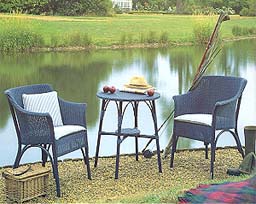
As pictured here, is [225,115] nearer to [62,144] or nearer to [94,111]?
[62,144]

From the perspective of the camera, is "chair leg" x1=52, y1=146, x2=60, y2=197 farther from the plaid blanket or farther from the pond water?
the pond water

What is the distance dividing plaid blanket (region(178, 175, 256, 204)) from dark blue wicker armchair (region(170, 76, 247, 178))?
0.98 metres

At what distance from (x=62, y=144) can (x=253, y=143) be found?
1528mm

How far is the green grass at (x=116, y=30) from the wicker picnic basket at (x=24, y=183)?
12.7 meters

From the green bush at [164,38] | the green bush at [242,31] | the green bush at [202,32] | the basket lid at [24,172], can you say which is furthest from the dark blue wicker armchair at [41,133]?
the green bush at [242,31]

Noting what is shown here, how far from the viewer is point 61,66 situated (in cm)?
1302

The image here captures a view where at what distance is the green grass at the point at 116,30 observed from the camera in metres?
17.8

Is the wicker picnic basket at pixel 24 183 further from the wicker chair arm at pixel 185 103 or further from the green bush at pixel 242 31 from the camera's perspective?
the green bush at pixel 242 31

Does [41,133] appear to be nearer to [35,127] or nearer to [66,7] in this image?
[35,127]

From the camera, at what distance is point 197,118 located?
4777 millimetres

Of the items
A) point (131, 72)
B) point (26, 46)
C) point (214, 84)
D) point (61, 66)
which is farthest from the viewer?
point (26, 46)

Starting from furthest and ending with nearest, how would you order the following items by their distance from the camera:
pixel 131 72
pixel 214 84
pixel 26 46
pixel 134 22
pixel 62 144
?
pixel 134 22 → pixel 26 46 → pixel 131 72 → pixel 214 84 → pixel 62 144

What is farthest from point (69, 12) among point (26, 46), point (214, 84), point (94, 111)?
point (214, 84)

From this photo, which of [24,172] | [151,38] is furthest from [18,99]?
[151,38]
